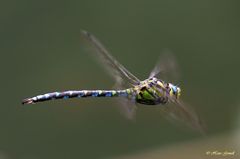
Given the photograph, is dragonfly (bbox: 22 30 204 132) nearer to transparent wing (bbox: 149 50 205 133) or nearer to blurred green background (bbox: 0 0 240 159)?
transparent wing (bbox: 149 50 205 133)

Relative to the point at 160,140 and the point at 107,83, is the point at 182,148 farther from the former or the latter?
the point at 107,83

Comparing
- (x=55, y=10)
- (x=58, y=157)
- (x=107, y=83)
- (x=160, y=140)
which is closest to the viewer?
(x=58, y=157)

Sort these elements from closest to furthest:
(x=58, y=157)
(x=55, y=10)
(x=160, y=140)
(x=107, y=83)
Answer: (x=58, y=157) < (x=160, y=140) < (x=107, y=83) < (x=55, y=10)

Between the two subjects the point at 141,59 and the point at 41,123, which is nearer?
the point at 41,123

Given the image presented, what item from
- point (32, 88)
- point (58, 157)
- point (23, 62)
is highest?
point (23, 62)

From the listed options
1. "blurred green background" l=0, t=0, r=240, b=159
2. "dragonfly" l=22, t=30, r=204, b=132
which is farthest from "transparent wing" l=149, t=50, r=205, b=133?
"blurred green background" l=0, t=0, r=240, b=159

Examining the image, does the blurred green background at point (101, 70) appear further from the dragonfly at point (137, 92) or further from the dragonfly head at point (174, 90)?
the dragonfly head at point (174, 90)

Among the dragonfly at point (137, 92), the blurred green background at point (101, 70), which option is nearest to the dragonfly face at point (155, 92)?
the dragonfly at point (137, 92)

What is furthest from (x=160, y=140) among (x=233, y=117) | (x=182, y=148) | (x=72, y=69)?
(x=72, y=69)
